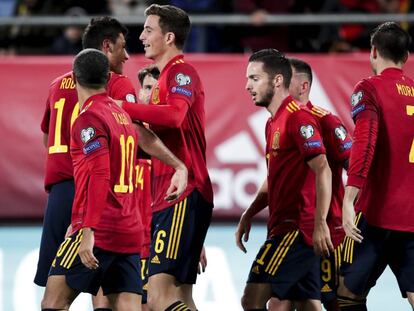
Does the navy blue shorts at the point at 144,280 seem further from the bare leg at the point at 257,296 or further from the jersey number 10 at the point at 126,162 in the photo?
the jersey number 10 at the point at 126,162

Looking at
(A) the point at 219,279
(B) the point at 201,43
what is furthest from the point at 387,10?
(A) the point at 219,279

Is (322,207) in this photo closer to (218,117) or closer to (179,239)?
(179,239)

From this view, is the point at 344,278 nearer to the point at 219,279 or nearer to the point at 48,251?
the point at 48,251

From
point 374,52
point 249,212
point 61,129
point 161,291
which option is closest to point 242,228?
point 249,212

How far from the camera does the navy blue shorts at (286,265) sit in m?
7.63

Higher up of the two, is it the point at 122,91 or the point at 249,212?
the point at 122,91

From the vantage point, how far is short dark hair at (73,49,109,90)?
7070 millimetres

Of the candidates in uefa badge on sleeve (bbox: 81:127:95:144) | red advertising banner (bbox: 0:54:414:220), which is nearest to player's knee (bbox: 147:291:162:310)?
uefa badge on sleeve (bbox: 81:127:95:144)

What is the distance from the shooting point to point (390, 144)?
24.7ft

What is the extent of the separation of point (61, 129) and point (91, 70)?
106cm

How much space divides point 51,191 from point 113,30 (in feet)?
3.96

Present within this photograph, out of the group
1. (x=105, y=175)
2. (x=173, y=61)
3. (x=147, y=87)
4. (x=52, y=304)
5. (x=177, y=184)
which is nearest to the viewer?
(x=105, y=175)

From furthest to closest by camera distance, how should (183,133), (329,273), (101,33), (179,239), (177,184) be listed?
1. (329,273)
2. (101,33)
3. (183,133)
4. (179,239)
5. (177,184)

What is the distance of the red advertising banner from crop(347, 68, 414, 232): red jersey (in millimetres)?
6720
